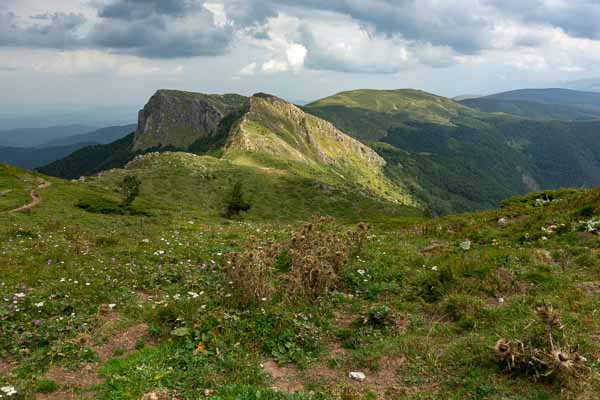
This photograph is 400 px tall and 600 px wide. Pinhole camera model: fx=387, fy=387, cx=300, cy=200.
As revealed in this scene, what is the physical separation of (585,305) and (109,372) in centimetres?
1161

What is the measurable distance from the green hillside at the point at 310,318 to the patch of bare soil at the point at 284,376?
0.11 feet

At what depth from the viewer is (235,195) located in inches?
2918

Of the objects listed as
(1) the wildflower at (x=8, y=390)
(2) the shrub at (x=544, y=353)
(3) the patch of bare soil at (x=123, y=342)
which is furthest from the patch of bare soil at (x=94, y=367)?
(2) the shrub at (x=544, y=353)

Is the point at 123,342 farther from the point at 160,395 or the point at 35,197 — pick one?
the point at 35,197

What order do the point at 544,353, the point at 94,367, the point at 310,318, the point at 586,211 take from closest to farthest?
1. the point at 544,353
2. the point at 94,367
3. the point at 310,318
4. the point at 586,211

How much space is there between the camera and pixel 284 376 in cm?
834

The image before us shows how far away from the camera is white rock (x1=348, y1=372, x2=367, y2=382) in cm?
816

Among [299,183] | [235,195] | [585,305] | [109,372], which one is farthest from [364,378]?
[299,183]

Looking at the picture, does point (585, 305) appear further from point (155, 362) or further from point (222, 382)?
point (155, 362)

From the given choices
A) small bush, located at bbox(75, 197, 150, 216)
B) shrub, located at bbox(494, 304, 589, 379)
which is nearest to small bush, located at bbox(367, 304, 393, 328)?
shrub, located at bbox(494, 304, 589, 379)

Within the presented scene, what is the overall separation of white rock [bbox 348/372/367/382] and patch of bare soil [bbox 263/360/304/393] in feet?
3.51

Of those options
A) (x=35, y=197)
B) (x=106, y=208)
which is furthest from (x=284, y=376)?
(x=35, y=197)

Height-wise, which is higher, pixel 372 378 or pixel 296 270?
pixel 296 270

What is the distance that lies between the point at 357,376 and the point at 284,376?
1.56 m
